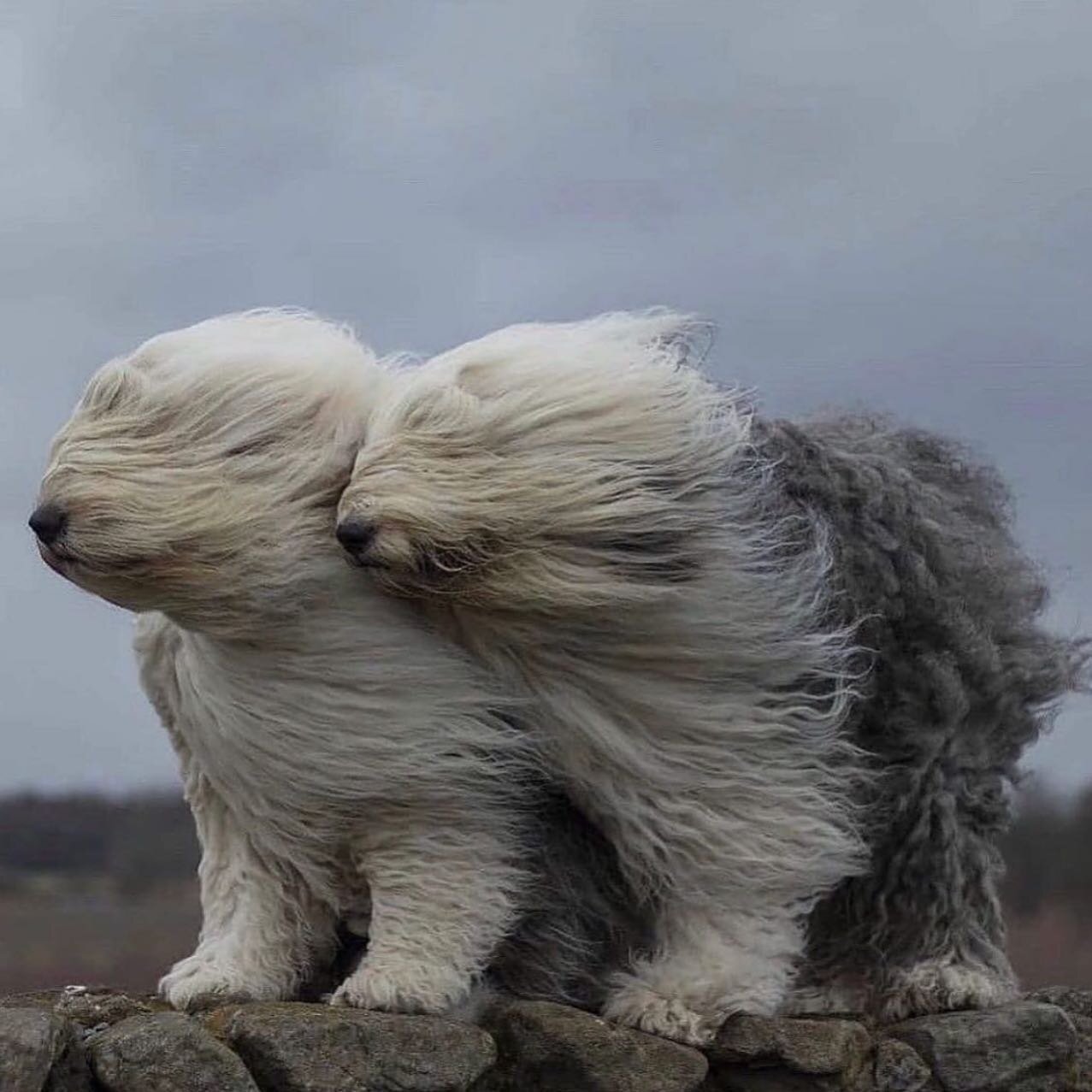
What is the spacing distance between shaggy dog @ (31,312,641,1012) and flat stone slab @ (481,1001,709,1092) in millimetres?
110

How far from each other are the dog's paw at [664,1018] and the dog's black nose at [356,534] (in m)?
0.79

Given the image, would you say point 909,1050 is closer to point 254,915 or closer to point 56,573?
point 254,915

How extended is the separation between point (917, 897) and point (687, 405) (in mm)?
832

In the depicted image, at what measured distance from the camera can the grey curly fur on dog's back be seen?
10.4 feet

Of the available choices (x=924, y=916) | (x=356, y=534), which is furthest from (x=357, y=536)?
(x=924, y=916)

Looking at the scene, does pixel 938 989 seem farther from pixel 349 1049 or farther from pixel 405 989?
pixel 349 1049

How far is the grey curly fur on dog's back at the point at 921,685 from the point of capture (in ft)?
10.4

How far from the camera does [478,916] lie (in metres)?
3.11

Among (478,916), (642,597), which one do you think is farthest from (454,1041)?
(642,597)

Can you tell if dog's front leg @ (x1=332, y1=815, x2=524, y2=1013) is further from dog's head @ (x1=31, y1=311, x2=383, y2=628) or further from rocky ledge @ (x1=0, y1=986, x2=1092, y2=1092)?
dog's head @ (x1=31, y1=311, x2=383, y2=628)

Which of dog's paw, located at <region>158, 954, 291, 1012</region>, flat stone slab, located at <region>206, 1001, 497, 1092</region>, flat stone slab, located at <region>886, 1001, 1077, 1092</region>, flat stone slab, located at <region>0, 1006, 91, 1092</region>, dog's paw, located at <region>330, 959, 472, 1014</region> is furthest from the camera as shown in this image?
flat stone slab, located at <region>886, 1001, 1077, 1092</region>

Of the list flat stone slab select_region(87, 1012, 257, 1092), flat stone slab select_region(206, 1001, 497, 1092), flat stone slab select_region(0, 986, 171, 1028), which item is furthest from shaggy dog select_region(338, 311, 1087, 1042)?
flat stone slab select_region(0, 986, 171, 1028)

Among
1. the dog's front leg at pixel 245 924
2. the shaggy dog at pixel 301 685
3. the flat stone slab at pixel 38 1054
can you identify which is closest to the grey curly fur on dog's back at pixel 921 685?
the shaggy dog at pixel 301 685

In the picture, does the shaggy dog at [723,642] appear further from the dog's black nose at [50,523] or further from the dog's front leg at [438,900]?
the dog's black nose at [50,523]
